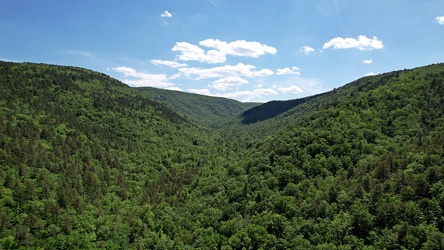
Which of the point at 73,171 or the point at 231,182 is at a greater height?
the point at 73,171

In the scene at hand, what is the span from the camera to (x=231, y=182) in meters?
143

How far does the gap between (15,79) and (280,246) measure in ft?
578

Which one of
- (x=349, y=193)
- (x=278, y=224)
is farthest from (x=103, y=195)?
(x=349, y=193)

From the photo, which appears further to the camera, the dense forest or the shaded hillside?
the shaded hillside

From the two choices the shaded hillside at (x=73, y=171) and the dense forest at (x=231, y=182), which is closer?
the dense forest at (x=231, y=182)

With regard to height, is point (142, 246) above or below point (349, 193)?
below

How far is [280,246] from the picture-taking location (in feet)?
296

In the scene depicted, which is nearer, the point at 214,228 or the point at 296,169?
the point at 214,228

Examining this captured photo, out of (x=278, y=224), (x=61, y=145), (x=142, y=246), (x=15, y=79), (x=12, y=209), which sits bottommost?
(x=142, y=246)

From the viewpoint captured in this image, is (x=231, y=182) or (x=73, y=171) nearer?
(x=73, y=171)

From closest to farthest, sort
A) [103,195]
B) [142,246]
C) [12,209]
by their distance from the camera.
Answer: [12,209] < [142,246] < [103,195]

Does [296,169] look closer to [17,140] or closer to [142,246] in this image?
[142,246]

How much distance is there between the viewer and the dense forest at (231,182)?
8356 centimetres

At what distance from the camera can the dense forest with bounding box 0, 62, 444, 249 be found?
8356 centimetres
